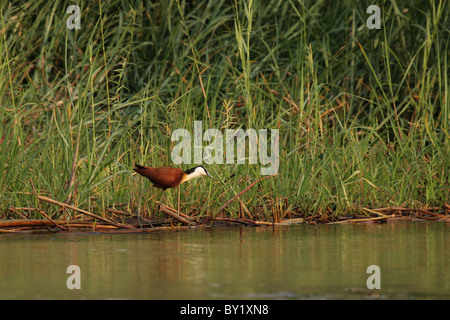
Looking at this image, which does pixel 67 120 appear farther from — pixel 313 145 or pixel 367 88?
pixel 367 88

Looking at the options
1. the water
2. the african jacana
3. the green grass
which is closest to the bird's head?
the african jacana

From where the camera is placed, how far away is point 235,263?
5.52 m

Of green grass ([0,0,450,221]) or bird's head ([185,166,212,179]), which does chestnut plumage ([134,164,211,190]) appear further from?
green grass ([0,0,450,221])

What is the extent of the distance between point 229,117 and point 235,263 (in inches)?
123

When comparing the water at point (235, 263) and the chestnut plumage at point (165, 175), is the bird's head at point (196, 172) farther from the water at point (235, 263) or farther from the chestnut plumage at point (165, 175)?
the water at point (235, 263)

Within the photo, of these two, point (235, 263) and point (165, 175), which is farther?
point (165, 175)

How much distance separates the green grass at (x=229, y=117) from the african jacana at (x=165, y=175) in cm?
38

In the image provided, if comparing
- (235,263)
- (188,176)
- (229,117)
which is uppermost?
(229,117)

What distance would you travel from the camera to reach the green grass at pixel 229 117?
25.2 feet

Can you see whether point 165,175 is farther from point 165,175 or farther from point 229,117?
point 229,117

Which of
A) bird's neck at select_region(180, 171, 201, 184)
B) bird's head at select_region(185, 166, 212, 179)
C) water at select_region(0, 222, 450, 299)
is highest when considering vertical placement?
bird's head at select_region(185, 166, 212, 179)

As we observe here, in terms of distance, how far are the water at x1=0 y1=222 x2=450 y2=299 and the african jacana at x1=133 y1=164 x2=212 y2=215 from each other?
1.37ft

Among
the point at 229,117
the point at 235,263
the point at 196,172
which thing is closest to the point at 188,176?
the point at 196,172

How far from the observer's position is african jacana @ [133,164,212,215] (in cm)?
709
